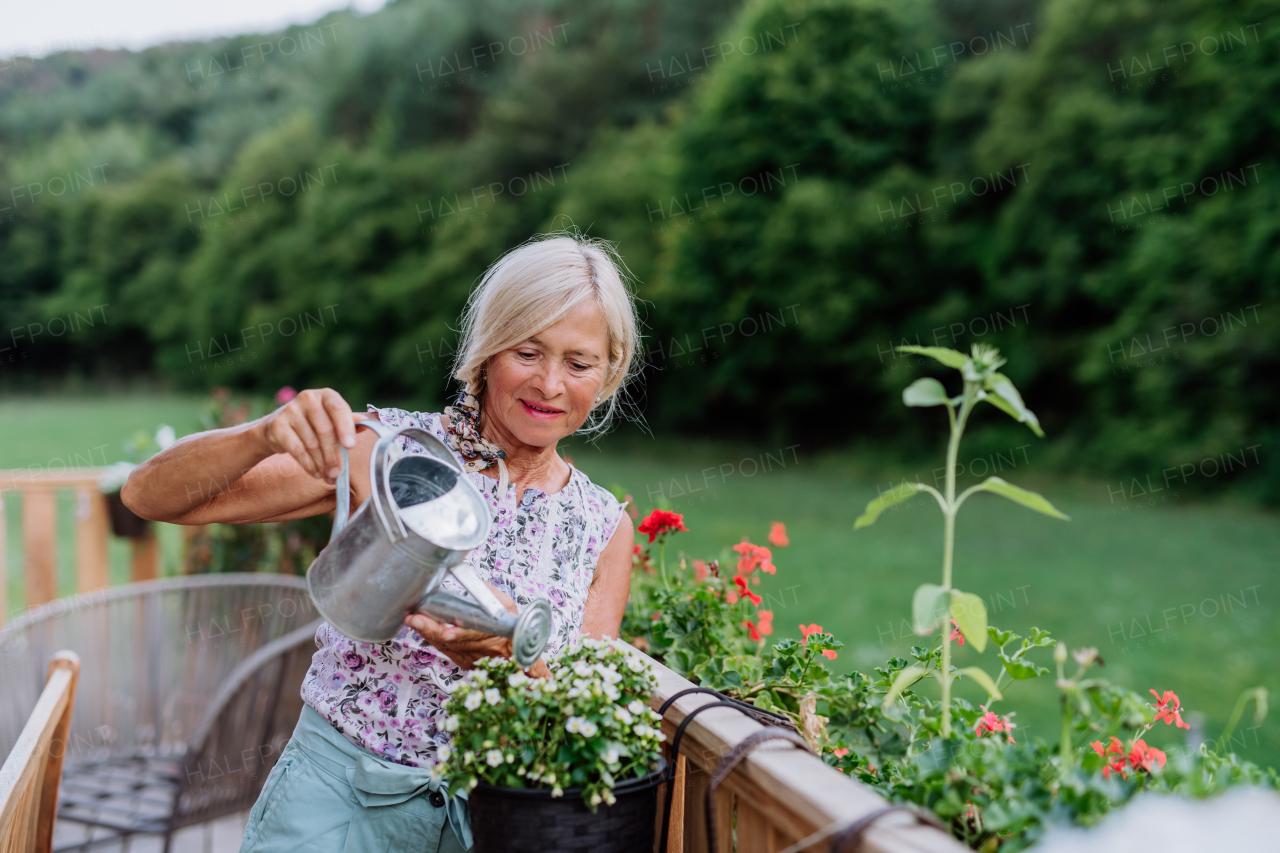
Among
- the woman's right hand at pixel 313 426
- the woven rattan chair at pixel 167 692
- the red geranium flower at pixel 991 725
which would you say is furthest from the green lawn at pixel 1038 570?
the woman's right hand at pixel 313 426

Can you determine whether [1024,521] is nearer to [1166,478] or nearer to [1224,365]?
[1166,478]

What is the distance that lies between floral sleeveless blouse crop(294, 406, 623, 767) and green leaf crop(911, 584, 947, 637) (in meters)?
0.54

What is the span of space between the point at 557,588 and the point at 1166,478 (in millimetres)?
10449

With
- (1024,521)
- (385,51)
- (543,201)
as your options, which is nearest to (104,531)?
(1024,521)

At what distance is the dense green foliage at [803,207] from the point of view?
32.3 ft

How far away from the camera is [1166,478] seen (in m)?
10.1

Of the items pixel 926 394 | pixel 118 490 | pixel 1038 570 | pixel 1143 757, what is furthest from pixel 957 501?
pixel 1038 570

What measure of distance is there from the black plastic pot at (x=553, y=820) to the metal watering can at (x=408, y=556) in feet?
0.54

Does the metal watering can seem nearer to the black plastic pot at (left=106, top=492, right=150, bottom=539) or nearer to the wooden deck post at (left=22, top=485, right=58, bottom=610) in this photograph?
the black plastic pot at (left=106, top=492, right=150, bottom=539)

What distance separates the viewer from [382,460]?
1.09 meters

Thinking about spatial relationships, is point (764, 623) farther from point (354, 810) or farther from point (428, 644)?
point (354, 810)

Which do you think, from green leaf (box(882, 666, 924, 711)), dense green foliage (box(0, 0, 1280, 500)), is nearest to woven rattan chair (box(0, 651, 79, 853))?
green leaf (box(882, 666, 924, 711))

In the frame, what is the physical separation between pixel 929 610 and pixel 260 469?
1023mm

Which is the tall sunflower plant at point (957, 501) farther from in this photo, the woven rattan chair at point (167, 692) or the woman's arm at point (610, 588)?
the woven rattan chair at point (167, 692)
